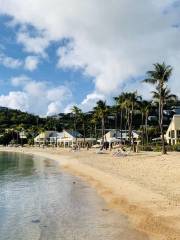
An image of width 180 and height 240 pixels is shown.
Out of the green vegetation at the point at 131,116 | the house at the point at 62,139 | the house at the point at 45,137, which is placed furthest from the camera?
the house at the point at 45,137

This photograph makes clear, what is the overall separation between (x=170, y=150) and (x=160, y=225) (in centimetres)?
4482

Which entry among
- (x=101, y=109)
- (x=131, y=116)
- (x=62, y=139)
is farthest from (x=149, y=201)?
(x=62, y=139)

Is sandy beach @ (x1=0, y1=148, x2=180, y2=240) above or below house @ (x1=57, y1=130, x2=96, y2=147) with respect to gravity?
below

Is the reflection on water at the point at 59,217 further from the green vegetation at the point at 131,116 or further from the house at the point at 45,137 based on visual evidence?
the house at the point at 45,137

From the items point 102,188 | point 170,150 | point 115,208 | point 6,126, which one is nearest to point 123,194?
point 115,208

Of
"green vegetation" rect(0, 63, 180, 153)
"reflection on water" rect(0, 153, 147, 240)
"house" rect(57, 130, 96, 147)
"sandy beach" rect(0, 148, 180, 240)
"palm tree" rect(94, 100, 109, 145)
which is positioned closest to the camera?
"sandy beach" rect(0, 148, 180, 240)

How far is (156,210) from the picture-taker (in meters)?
14.6

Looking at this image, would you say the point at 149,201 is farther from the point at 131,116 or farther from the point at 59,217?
the point at 131,116

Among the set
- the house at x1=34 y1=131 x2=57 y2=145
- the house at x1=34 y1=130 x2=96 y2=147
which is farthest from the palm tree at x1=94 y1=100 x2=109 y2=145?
the house at x1=34 y1=131 x2=57 y2=145

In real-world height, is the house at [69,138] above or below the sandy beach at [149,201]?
above

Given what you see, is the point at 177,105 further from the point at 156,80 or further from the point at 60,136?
the point at 156,80

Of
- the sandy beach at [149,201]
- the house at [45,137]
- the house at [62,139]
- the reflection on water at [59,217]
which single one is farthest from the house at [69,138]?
the reflection on water at [59,217]

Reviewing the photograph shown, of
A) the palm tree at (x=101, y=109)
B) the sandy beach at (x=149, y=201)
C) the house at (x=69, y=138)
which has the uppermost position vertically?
the palm tree at (x=101, y=109)

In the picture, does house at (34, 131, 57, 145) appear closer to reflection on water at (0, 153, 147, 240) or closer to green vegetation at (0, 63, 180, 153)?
green vegetation at (0, 63, 180, 153)
